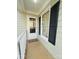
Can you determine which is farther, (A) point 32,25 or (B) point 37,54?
(A) point 32,25

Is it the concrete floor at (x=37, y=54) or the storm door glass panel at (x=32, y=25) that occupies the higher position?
the storm door glass panel at (x=32, y=25)

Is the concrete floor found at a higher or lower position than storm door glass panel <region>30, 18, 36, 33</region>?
lower

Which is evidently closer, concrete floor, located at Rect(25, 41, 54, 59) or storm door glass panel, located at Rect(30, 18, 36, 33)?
concrete floor, located at Rect(25, 41, 54, 59)

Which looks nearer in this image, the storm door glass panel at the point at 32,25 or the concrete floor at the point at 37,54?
the concrete floor at the point at 37,54

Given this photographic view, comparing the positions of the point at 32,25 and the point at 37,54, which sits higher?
the point at 32,25
